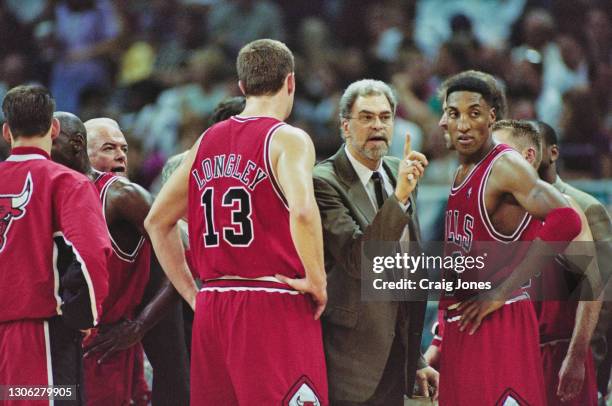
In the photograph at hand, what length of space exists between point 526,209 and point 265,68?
1434 millimetres

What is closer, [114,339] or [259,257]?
[259,257]

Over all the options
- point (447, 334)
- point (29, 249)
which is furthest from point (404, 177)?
point (29, 249)

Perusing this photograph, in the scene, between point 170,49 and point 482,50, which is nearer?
point 482,50

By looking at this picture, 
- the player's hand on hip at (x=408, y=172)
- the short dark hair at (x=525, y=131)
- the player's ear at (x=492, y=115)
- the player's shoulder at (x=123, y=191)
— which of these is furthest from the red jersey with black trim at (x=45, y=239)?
the short dark hair at (x=525, y=131)

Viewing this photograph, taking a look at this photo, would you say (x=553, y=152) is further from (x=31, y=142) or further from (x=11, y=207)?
(x=11, y=207)

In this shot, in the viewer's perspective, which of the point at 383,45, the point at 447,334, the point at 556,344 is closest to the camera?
the point at 447,334

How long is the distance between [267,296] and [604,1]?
7823mm

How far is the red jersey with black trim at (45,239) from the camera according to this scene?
4.64 meters

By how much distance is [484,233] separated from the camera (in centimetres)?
507

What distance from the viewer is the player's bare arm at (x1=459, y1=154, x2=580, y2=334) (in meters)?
4.77

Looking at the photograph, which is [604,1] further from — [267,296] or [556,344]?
[267,296]

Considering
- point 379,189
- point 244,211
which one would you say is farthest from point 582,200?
point 244,211

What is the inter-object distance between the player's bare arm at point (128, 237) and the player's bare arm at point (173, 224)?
0.54 meters

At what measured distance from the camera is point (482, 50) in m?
10.7
